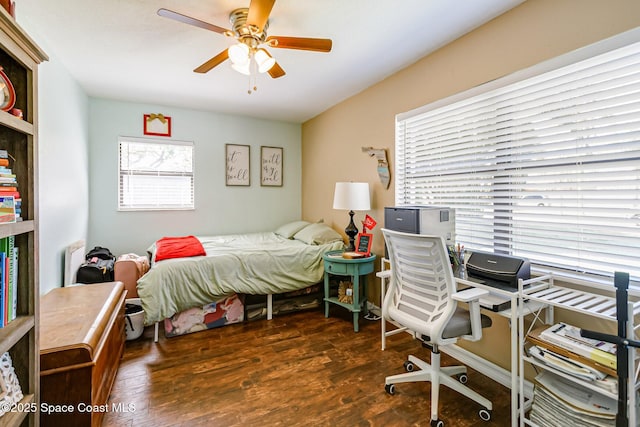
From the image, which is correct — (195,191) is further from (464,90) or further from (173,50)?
(464,90)

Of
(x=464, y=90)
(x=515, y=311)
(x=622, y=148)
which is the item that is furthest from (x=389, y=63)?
(x=515, y=311)

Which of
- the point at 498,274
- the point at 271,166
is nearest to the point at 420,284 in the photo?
the point at 498,274

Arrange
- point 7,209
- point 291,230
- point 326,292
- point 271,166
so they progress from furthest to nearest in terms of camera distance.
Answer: point 271,166
point 291,230
point 326,292
point 7,209

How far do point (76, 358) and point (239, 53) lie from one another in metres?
1.86

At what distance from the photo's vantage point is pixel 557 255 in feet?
5.78

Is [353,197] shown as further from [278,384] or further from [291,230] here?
[278,384]

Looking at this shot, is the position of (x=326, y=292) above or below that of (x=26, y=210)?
below

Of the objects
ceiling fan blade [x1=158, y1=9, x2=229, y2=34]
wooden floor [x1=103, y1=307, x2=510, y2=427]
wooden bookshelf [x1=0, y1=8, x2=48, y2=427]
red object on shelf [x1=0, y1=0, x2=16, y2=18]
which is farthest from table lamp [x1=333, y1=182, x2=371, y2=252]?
red object on shelf [x1=0, y1=0, x2=16, y2=18]

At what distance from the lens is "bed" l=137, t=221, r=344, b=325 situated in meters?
2.56

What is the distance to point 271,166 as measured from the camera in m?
4.72

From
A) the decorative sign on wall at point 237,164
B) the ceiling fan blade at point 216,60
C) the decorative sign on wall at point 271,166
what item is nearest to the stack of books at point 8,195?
the ceiling fan blade at point 216,60

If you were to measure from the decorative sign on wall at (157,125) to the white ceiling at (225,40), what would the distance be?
43cm

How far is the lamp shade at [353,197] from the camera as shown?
2977 mm

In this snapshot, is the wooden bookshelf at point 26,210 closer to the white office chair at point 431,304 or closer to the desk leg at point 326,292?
the white office chair at point 431,304
